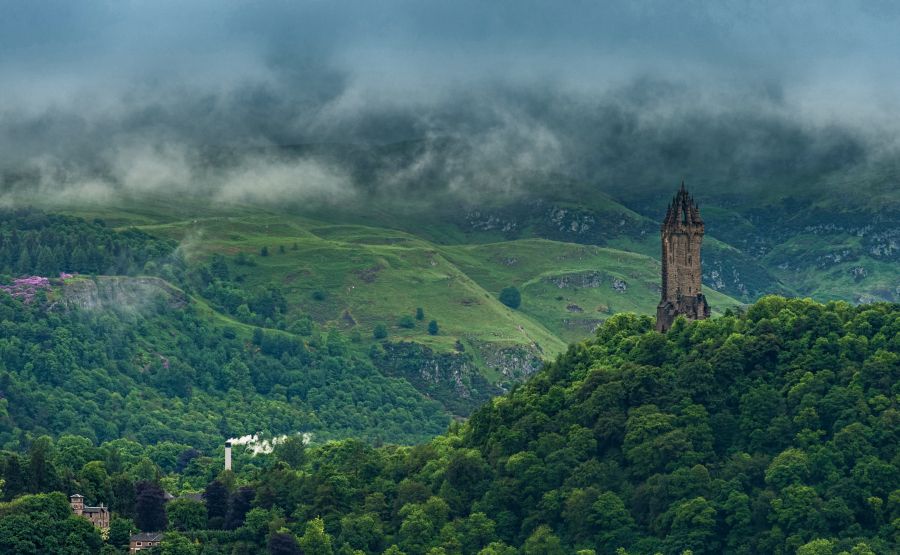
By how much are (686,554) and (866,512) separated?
1541 cm

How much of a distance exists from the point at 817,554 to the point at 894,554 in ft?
19.9

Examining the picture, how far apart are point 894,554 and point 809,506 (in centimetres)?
996

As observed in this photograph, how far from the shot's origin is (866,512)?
19912cm

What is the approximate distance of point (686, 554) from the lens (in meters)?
198

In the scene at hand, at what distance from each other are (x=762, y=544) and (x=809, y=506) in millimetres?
5012

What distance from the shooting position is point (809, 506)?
19900 centimetres

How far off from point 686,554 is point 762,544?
6.44m

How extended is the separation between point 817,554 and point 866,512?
29.8 feet

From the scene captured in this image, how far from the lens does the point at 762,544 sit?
199 meters

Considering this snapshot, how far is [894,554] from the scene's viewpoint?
7534 inches
